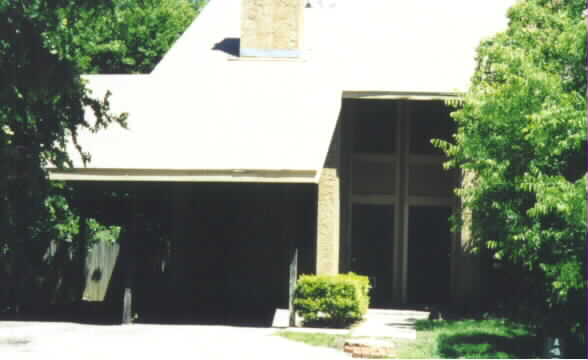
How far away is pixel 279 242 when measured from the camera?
20.0m

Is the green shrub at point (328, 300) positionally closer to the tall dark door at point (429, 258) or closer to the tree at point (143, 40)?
the tall dark door at point (429, 258)

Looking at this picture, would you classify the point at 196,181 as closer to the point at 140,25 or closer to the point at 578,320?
the point at 578,320

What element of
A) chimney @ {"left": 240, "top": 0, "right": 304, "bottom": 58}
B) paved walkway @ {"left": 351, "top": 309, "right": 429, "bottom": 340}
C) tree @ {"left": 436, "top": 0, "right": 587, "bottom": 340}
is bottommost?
paved walkway @ {"left": 351, "top": 309, "right": 429, "bottom": 340}

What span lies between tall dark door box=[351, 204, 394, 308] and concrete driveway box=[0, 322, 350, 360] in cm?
433

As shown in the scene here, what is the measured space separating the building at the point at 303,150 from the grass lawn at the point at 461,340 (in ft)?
7.29

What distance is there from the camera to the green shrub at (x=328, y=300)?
1597cm

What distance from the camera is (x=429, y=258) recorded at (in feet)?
63.3

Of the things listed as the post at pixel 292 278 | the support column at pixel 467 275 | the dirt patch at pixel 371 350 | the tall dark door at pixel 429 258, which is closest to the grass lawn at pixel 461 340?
the dirt patch at pixel 371 350

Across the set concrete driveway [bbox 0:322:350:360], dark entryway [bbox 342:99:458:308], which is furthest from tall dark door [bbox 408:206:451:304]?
concrete driveway [bbox 0:322:350:360]

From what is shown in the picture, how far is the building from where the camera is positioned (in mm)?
16797

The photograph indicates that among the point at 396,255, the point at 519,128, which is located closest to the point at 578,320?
the point at 519,128

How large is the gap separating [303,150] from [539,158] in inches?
219

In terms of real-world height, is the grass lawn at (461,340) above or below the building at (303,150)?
below

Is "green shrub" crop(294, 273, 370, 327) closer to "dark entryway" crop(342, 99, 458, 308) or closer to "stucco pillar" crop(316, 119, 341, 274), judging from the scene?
"stucco pillar" crop(316, 119, 341, 274)
